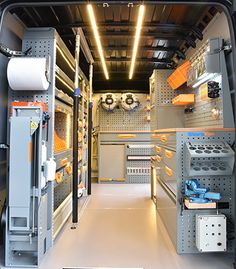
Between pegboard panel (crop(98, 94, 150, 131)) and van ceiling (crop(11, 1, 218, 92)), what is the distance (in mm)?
2156

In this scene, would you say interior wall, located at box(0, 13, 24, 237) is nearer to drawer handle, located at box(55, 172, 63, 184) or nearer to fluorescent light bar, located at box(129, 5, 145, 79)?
drawer handle, located at box(55, 172, 63, 184)

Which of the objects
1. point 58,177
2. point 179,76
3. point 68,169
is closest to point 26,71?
point 58,177

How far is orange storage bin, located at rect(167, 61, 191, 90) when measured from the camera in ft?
12.8

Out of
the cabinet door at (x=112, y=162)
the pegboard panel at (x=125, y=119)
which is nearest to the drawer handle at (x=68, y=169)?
the cabinet door at (x=112, y=162)

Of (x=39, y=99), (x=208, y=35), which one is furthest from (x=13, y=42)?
(x=208, y=35)

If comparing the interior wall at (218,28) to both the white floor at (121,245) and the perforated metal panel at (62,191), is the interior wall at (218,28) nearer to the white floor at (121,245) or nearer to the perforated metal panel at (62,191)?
the white floor at (121,245)


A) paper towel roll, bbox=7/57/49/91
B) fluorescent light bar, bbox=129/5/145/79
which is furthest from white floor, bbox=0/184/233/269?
fluorescent light bar, bbox=129/5/145/79

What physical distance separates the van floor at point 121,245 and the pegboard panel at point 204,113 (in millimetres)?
1613

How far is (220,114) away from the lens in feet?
9.41

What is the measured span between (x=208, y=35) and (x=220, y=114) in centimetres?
128

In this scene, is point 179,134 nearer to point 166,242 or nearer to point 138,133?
point 166,242

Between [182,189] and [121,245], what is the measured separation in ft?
3.24

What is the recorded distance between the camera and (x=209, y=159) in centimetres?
233

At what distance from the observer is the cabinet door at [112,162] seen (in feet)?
21.0
